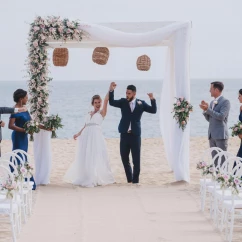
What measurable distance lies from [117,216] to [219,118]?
2.61 metres

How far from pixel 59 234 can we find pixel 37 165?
3.93 metres

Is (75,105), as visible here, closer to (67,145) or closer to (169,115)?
(67,145)

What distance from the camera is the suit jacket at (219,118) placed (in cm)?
1080

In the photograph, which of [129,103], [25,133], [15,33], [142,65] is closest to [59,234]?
[25,133]

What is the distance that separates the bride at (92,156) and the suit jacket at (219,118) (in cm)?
193

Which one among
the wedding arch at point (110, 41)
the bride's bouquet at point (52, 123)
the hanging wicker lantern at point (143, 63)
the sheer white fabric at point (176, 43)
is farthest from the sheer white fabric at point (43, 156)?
the hanging wicker lantern at point (143, 63)

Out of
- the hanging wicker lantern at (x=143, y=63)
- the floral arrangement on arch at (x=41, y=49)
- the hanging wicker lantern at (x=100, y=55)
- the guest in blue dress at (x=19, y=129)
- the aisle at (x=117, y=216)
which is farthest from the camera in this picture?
the hanging wicker lantern at (x=143, y=63)

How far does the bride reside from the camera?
11789mm

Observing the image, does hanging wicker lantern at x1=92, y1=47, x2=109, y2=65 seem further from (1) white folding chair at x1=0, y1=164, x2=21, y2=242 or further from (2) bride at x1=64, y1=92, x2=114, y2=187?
(1) white folding chair at x1=0, y1=164, x2=21, y2=242

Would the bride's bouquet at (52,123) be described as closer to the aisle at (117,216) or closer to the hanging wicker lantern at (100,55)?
the aisle at (117,216)

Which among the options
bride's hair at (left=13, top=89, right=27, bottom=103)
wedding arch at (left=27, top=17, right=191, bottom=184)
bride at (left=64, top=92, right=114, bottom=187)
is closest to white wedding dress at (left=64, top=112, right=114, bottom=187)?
bride at (left=64, top=92, right=114, bottom=187)

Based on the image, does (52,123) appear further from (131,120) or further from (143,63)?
(143,63)

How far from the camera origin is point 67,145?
67.8 ft

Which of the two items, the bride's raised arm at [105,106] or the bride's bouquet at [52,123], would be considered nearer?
the bride's bouquet at [52,123]
